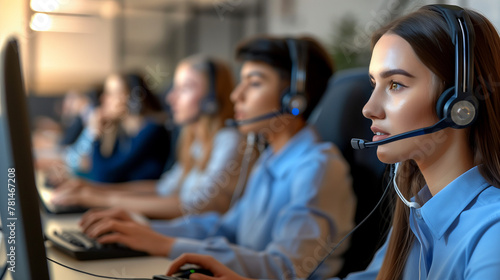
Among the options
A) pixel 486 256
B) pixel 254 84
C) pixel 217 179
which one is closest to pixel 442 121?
pixel 486 256

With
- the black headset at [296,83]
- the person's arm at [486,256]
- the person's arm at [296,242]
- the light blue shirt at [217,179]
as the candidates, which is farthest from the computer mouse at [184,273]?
the light blue shirt at [217,179]

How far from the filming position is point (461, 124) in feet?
1.78

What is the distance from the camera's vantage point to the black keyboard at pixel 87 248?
0.89 metres

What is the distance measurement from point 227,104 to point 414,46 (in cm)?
115

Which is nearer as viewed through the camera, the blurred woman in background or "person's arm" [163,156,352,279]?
"person's arm" [163,156,352,279]

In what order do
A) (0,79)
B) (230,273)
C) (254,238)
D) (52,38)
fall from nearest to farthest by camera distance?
(0,79) < (230,273) < (254,238) < (52,38)

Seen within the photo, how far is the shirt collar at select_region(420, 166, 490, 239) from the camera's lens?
57 centimetres

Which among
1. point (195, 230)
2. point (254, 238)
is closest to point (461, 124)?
point (254, 238)

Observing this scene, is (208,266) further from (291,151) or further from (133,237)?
(291,151)

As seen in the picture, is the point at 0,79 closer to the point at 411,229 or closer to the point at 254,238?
the point at 411,229

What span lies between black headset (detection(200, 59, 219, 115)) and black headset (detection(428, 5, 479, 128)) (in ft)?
3.99

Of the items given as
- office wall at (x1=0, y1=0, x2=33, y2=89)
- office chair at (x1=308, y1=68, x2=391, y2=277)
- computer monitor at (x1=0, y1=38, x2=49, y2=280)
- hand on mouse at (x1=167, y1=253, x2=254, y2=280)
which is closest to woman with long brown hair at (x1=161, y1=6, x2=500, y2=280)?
office chair at (x1=308, y1=68, x2=391, y2=277)

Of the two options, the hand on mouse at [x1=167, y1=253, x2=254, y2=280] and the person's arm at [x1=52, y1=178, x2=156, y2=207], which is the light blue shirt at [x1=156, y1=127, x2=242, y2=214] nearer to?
the person's arm at [x1=52, y1=178, x2=156, y2=207]

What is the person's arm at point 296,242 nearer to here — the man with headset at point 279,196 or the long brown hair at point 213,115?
the man with headset at point 279,196
